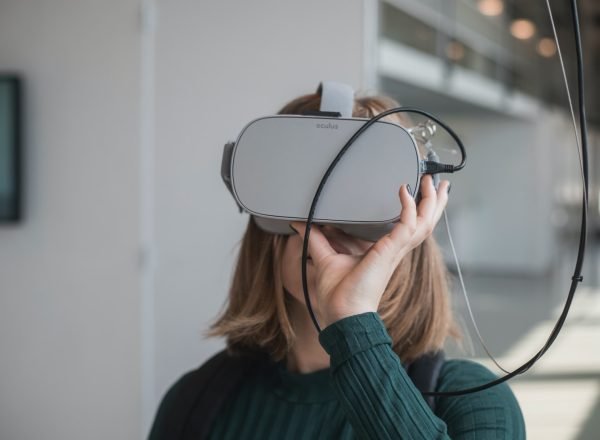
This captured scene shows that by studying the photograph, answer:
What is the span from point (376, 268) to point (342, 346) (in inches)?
3.8

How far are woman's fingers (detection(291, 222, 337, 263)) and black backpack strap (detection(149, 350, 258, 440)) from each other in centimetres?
36

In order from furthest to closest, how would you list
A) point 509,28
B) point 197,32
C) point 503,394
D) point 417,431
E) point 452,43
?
point 509,28 < point 452,43 < point 197,32 < point 503,394 < point 417,431

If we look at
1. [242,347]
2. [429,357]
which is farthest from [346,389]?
[242,347]

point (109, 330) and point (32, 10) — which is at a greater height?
point (32, 10)

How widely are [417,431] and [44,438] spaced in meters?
1.93

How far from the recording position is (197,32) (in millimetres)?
1879

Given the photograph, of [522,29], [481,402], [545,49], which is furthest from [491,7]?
[481,402]

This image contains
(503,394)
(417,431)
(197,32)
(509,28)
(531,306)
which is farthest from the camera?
(531,306)

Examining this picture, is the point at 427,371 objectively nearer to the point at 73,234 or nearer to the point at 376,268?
the point at 376,268

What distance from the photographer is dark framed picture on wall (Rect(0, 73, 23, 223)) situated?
7.13ft

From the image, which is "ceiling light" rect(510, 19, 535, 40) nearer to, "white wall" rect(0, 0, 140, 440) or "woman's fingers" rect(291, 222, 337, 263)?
"white wall" rect(0, 0, 140, 440)

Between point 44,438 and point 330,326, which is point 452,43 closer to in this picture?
point 44,438

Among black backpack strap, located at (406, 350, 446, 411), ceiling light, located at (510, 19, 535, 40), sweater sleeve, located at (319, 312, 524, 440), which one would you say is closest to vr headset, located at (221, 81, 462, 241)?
sweater sleeve, located at (319, 312, 524, 440)

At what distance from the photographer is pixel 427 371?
921 millimetres
